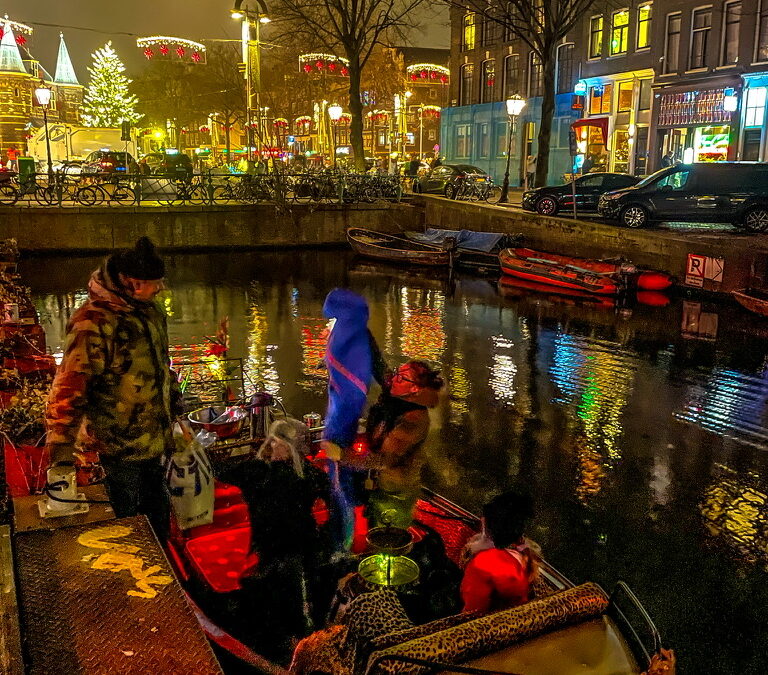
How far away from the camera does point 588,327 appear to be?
16188 millimetres

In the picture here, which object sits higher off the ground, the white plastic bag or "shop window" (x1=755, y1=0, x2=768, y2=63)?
"shop window" (x1=755, y1=0, x2=768, y2=63)

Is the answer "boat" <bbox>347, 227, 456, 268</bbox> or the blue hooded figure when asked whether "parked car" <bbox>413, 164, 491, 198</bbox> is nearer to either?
"boat" <bbox>347, 227, 456, 268</bbox>

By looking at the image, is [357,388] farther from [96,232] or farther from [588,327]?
[96,232]

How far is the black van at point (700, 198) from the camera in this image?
20203mm

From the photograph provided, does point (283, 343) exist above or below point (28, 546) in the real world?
below

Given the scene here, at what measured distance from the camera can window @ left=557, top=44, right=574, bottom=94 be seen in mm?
38062

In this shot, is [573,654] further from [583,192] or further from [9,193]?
[9,193]

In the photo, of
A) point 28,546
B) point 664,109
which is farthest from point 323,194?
point 28,546

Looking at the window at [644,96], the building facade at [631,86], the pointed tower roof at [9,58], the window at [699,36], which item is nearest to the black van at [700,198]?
the building facade at [631,86]

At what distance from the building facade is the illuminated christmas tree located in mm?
31190

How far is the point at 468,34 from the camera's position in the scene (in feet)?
148

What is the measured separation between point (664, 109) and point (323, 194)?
15.0 meters

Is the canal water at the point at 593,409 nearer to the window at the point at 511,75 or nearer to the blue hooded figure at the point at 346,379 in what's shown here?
the blue hooded figure at the point at 346,379

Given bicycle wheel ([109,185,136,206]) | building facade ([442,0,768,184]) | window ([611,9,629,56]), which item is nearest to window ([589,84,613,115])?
building facade ([442,0,768,184])
